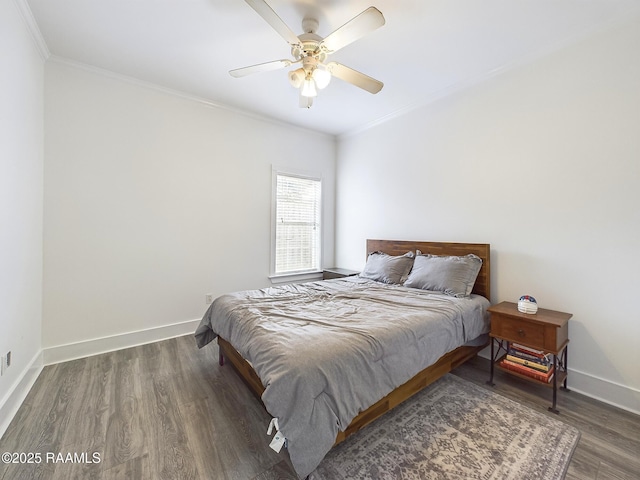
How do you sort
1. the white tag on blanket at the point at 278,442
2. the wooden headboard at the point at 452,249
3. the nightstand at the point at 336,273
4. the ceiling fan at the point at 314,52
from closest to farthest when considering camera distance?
the white tag on blanket at the point at 278,442 < the ceiling fan at the point at 314,52 < the wooden headboard at the point at 452,249 < the nightstand at the point at 336,273

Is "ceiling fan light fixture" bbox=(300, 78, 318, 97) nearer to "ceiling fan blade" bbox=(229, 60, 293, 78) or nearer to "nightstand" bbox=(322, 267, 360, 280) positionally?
"ceiling fan blade" bbox=(229, 60, 293, 78)

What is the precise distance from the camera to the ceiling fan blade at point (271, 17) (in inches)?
55.6

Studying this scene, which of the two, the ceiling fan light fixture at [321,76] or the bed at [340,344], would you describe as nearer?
the bed at [340,344]

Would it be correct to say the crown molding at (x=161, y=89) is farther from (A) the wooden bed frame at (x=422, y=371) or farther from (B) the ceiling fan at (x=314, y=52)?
(A) the wooden bed frame at (x=422, y=371)

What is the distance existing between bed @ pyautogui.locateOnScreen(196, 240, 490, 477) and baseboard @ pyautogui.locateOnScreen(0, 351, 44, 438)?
1160mm

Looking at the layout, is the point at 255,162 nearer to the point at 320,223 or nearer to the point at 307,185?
the point at 307,185

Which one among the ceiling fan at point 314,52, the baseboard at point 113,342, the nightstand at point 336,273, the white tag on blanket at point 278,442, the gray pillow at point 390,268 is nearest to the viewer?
the white tag on blanket at point 278,442

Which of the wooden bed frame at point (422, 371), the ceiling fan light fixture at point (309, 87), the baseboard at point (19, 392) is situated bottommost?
the baseboard at point (19, 392)

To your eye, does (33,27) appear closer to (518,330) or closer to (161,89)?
(161,89)

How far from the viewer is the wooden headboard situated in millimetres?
2619

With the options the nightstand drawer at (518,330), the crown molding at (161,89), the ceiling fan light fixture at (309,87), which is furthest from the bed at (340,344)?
the crown molding at (161,89)

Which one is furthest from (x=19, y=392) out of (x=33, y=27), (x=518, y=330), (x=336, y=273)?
(x=518, y=330)

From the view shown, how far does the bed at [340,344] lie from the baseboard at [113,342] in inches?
34.8

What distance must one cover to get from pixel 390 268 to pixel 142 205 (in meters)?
2.82
